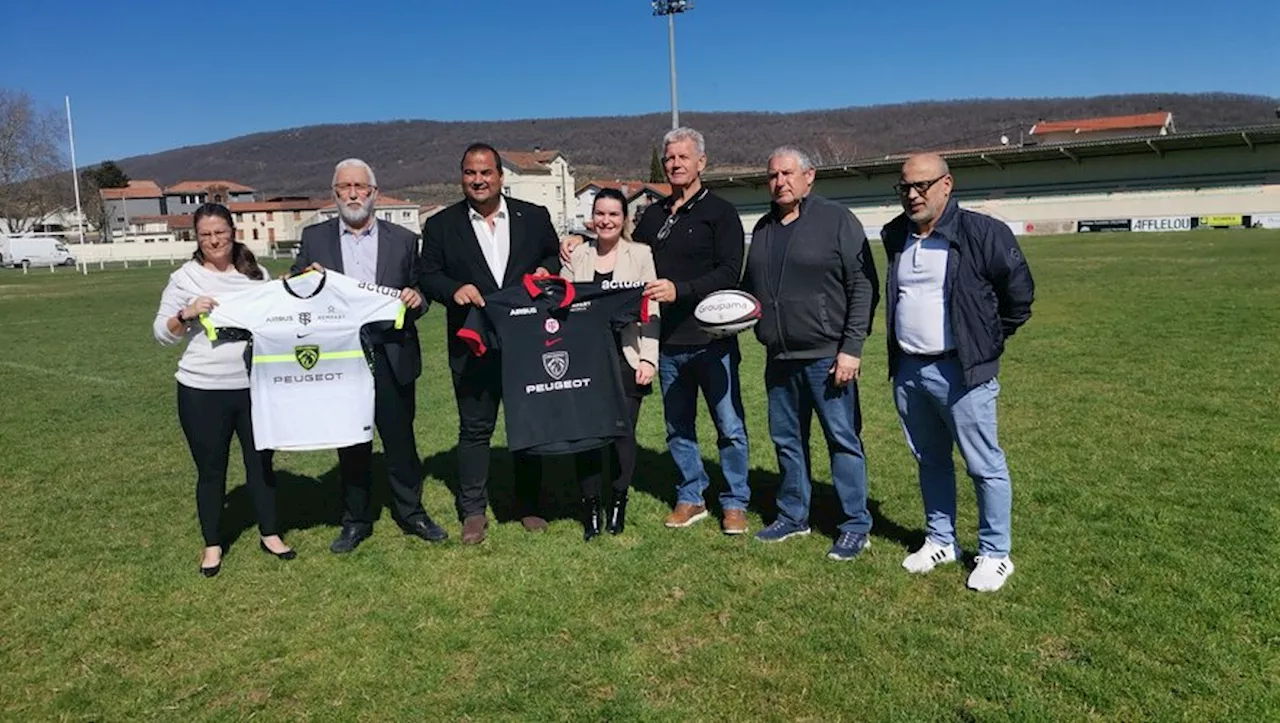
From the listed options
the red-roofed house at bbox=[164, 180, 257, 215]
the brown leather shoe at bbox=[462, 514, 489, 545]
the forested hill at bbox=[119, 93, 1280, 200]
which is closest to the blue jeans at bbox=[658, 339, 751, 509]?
the brown leather shoe at bbox=[462, 514, 489, 545]

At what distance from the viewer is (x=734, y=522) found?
16.5 ft

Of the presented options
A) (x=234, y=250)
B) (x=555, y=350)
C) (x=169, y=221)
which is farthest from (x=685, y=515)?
(x=169, y=221)

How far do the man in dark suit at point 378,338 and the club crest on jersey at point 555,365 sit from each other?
72cm

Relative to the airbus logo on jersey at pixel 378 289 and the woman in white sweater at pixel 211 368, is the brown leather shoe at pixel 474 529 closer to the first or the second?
the woman in white sweater at pixel 211 368

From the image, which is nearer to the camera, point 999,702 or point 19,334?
point 999,702

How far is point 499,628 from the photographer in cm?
395

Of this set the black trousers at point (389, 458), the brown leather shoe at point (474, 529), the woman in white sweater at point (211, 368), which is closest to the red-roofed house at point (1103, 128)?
the brown leather shoe at point (474, 529)

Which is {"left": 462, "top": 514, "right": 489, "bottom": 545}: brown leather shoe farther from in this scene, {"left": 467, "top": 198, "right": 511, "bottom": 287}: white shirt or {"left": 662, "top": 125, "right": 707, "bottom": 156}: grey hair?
{"left": 662, "top": 125, "right": 707, "bottom": 156}: grey hair

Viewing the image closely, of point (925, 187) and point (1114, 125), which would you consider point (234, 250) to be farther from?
point (1114, 125)

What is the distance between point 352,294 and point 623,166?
14362 centimetres

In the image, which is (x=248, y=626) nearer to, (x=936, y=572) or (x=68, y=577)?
(x=68, y=577)

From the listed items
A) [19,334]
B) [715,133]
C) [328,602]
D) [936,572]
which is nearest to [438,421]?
[328,602]

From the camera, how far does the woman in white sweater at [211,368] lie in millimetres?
4465

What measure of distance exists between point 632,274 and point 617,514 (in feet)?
4.86
